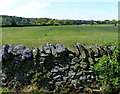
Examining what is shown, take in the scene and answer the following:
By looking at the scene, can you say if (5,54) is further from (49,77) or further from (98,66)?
(98,66)

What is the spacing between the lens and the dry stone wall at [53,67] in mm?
5336

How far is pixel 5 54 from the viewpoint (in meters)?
5.54

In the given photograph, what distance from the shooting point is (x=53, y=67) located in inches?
215

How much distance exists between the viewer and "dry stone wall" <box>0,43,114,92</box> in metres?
5.34

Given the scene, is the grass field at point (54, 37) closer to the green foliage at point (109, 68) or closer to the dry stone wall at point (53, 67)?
the dry stone wall at point (53, 67)

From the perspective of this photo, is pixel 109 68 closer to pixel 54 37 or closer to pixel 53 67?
pixel 53 67

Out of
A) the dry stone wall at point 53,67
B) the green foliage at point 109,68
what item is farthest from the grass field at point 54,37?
the green foliage at point 109,68

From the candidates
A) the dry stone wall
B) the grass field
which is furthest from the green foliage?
the grass field

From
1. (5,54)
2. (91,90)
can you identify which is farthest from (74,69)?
(5,54)

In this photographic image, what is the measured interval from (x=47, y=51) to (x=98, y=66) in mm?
1803

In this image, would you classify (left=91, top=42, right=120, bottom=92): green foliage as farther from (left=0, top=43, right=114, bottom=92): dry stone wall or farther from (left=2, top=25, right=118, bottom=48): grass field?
(left=2, top=25, right=118, bottom=48): grass field

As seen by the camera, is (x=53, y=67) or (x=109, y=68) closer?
(x=109, y=68)

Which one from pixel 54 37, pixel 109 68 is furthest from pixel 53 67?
pixel 54 37

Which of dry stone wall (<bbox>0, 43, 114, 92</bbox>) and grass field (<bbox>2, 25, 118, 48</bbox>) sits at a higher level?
grass field (<bbox>2, 25, 118, 48</bbox>)
